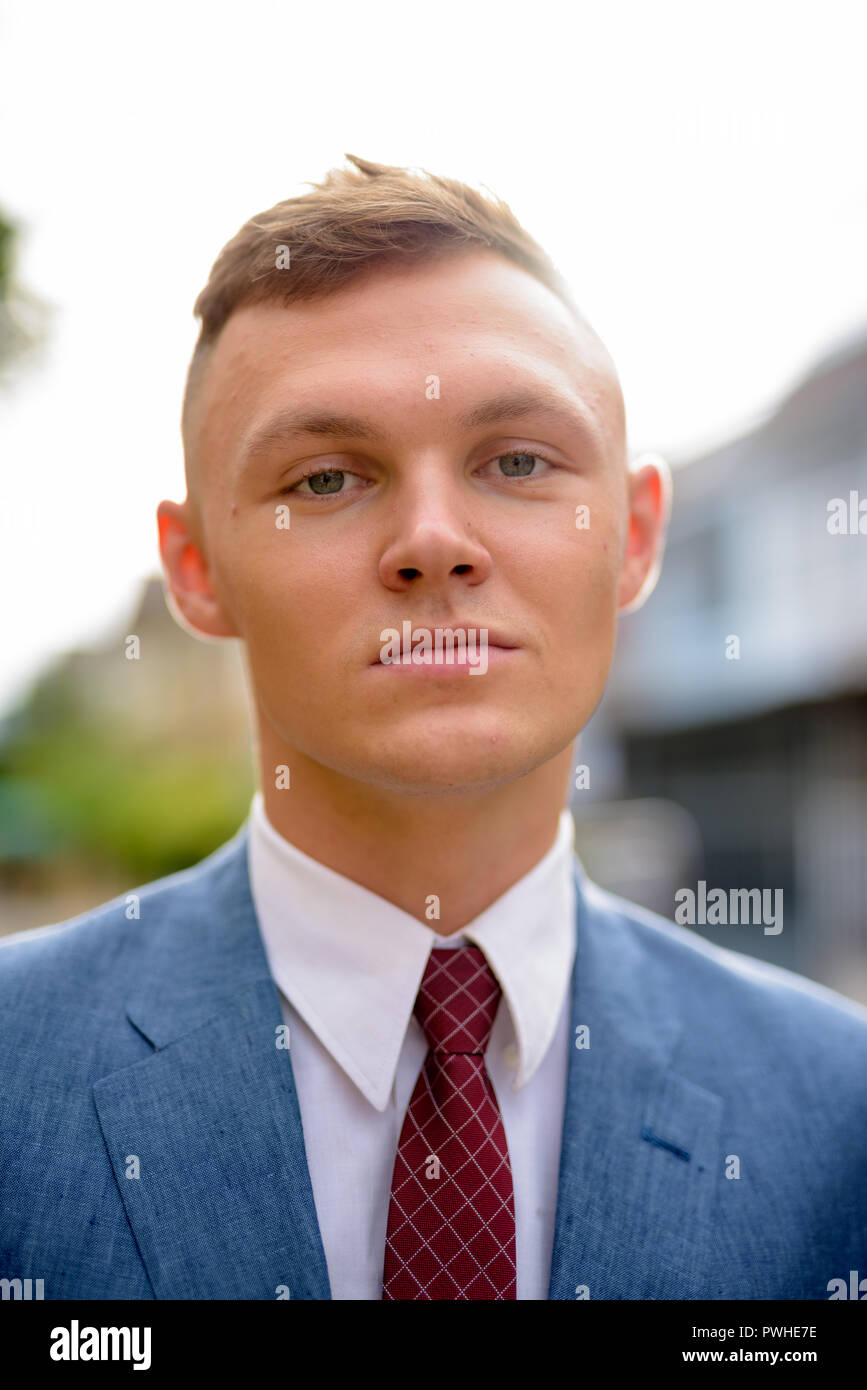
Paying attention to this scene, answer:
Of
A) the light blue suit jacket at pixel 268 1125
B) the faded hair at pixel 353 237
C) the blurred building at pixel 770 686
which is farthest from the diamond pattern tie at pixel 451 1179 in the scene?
the blurred building at pixel 770 686

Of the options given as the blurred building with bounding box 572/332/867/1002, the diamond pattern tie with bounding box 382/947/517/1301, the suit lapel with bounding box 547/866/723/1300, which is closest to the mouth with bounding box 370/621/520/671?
the diamond pattern tie with bounding box 382/947/517/1301

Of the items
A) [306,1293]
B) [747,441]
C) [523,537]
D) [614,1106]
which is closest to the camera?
[306,1293]

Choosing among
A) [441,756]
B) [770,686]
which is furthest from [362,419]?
[770,686]

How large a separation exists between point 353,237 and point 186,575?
0.70 meters

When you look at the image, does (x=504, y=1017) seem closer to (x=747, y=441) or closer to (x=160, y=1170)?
(x=160, y=1170)

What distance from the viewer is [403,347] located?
1.67 meters

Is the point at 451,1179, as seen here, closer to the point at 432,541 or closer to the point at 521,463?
the point at 432,541

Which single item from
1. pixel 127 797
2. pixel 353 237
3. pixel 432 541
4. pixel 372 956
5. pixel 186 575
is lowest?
pixel 372 956

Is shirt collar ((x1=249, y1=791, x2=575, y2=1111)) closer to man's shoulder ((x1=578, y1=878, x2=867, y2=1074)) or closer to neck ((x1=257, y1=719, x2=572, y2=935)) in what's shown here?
neck ((x1=257, y1=719, x2=572, y2=935))

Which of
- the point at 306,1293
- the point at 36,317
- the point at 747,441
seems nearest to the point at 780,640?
the point at 747,441

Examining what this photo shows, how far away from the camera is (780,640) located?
11.8m
